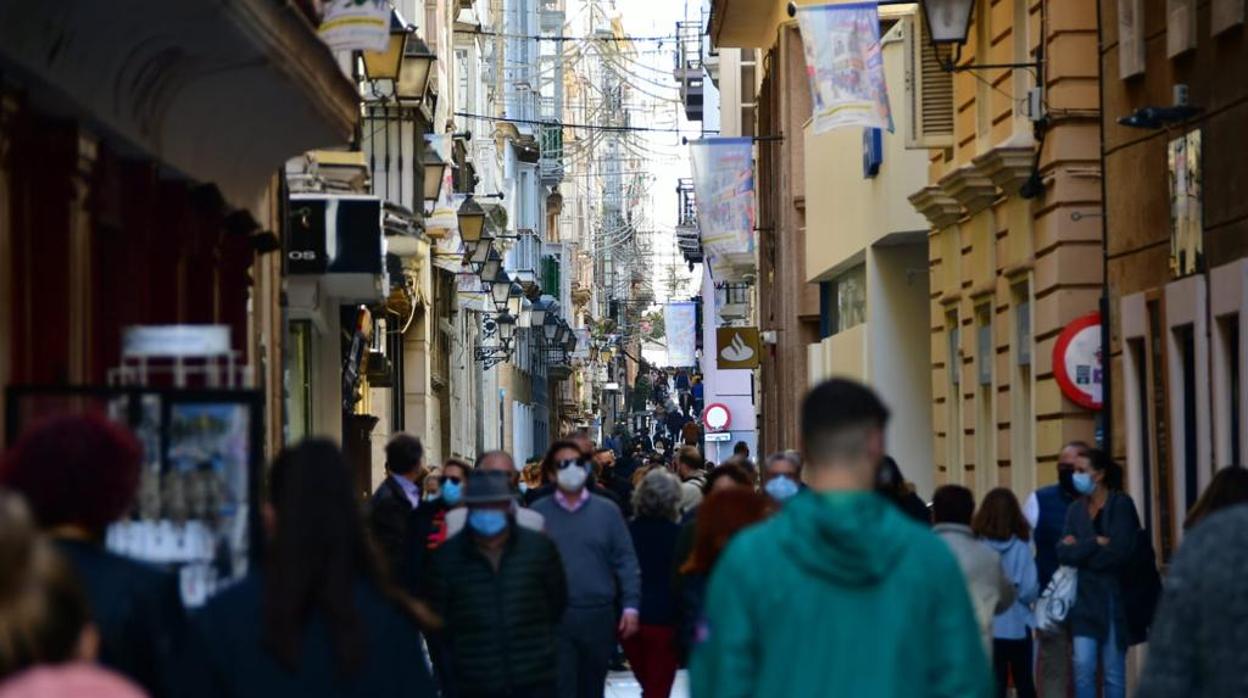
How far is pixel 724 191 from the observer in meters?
38.2

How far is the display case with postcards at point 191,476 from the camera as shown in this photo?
28.3ft

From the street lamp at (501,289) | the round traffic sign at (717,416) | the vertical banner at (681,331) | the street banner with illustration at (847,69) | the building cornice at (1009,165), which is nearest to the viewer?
the building cornice at (1009,165)

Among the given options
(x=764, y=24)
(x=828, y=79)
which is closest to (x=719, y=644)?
A: (x=828, y=79)

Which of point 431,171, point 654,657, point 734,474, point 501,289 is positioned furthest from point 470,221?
point 734,474

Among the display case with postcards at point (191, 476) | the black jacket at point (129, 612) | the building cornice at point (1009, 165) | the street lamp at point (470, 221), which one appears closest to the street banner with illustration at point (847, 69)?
the building cornice at point (1009, 165)

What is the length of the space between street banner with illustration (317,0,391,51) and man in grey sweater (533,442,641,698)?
10.7 ft

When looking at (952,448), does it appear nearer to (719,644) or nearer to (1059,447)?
(1059,447)

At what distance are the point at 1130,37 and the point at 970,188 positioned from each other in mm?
4634

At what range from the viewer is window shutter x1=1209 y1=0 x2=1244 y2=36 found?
16609 mm

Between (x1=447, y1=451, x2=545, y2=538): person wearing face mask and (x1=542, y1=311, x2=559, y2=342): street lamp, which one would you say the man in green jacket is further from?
(x1=542, y1=311, x2=559, y2=342): street lamp

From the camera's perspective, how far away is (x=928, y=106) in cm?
2614

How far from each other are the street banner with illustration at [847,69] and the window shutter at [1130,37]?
3.89 meters

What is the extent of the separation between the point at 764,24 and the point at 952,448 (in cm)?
1825

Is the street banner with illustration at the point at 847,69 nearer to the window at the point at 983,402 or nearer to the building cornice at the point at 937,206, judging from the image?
the building cornice at the point at 937,206
